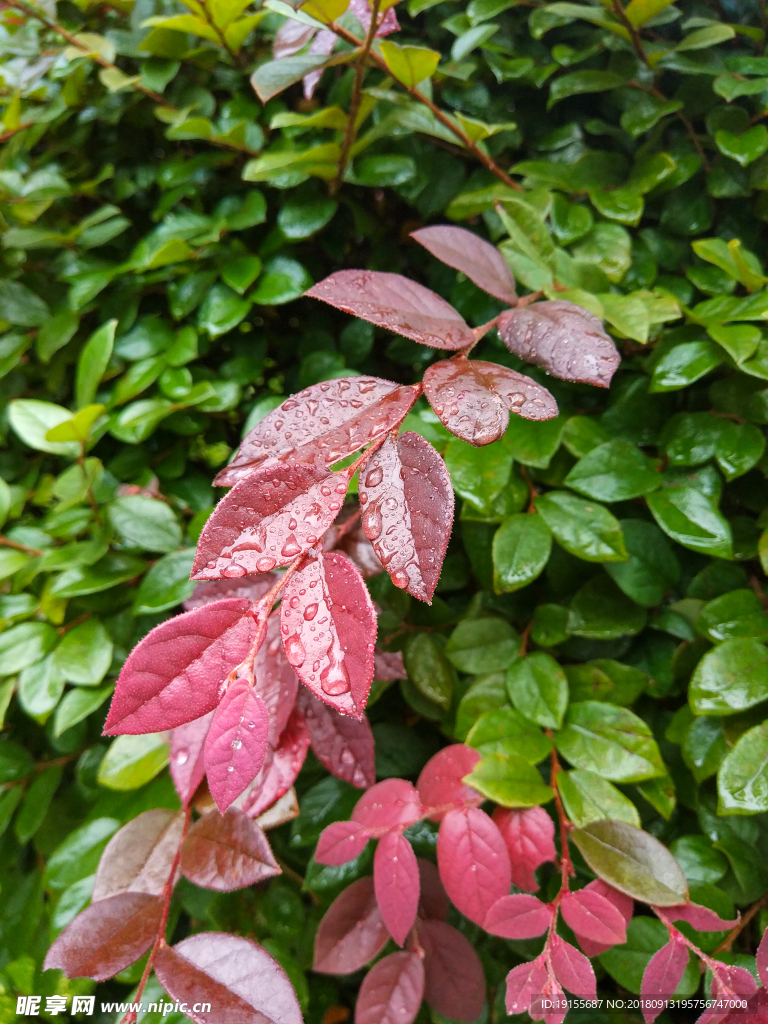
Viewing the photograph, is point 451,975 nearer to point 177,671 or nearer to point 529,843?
point 529,843

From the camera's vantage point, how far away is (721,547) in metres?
0.59

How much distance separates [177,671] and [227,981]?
0.82 feet

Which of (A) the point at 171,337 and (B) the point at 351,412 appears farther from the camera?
(A) the point at 171,337

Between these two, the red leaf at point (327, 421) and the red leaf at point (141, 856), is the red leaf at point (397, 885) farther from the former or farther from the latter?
the red leaf at point (327, 421)

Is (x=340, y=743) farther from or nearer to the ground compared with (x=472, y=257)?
nearer to the ground

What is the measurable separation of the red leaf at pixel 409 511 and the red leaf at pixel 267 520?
2cm

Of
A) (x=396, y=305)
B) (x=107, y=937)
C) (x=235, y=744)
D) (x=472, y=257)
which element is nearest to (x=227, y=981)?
(x=107, y=937)

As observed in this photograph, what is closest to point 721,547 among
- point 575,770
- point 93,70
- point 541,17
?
point 575,770

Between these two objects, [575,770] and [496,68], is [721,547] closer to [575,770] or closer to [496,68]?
[575,770]

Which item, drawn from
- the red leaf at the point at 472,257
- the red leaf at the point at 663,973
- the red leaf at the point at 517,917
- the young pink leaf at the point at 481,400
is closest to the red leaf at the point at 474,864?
the red leaf at the point at 517,917

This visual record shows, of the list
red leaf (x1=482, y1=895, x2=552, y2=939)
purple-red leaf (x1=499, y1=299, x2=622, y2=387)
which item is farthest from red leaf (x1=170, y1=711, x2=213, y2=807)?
purple-red leaf (x1=499, y1=299, x2=622, y2=387)

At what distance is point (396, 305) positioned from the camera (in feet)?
1.43

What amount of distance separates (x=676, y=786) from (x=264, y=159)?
86 centimetres

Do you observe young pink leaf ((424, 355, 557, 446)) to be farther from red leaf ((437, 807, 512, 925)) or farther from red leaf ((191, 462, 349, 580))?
red leaf ((437, 807, 512, 925))
